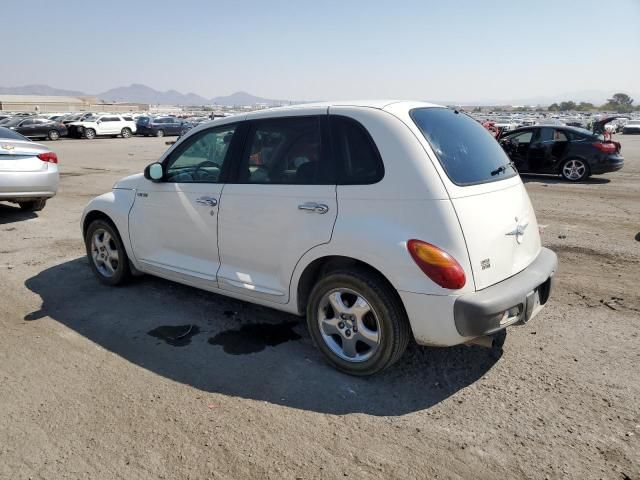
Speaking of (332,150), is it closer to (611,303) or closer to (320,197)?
(320,197)

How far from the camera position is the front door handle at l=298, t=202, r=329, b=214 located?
11.2 feet

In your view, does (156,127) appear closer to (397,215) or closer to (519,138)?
(519,138)

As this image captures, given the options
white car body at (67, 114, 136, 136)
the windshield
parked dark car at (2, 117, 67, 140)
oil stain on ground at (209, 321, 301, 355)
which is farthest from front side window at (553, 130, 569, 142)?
the windshield

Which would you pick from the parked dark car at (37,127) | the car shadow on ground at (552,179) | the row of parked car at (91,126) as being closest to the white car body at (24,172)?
the car shadow on ground at (552,179)

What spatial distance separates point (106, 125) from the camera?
117ft

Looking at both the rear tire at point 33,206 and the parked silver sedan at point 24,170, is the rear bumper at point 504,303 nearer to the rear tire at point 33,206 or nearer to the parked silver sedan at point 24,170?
the parked silver sedan at point 24,170

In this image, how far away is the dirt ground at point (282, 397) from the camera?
8.71 ft

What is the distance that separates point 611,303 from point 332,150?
10.7 feet

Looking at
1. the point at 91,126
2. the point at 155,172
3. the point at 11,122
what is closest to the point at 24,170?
the point at 155,172

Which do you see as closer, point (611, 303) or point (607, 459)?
point (607, 459)

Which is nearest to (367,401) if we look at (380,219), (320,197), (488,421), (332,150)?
(488,421)

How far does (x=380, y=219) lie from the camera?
3.20 metres

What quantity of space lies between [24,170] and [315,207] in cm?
667

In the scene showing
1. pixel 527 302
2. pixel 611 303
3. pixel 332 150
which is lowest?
pixel 611 303
